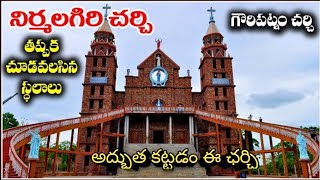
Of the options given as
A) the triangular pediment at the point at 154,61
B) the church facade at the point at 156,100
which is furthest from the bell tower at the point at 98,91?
the triangular pediment at the point at 154,61

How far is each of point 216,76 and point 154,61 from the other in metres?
7.76

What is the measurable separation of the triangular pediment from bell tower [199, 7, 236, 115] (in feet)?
12.6

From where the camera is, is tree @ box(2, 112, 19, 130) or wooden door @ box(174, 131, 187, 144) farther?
tree @ box(2, 112, 19, 130)

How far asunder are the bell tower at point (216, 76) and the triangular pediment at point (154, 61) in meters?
3.84

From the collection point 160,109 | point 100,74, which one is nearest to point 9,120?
point 100,74

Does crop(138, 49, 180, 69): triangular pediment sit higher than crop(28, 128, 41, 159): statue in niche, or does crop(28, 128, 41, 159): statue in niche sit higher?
crop(138, 49, 180, 69): triangular pediment

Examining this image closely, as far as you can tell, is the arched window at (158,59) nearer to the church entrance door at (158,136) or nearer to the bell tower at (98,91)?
the bell tower at (98,91)

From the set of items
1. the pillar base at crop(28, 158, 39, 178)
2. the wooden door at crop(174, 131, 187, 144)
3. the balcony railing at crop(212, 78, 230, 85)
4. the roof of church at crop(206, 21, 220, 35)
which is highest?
the roof of church at crop(206, 21, 220, 35)

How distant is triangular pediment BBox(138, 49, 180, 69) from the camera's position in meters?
33.0

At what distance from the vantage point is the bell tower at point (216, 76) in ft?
99.6

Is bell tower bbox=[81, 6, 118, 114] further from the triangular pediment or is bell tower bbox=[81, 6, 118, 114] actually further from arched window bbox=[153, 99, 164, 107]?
arched window bbox=[153, 99, 164, 107]

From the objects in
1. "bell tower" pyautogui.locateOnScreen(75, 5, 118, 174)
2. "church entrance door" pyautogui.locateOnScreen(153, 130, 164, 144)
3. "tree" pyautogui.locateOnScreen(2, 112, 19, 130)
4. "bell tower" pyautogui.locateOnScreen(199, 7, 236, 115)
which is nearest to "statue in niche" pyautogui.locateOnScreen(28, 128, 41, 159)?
"bell tower" pyautogui.locateOnScreen(75, 5, 118, 174)

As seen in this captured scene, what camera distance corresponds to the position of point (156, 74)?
1284 inches

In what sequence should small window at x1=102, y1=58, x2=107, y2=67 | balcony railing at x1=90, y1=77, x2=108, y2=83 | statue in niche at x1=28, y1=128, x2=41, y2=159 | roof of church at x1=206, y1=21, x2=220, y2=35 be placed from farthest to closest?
1. roof of church at x1=206, y1=21, x2=220, y2=35
2. small window at x1=102, y1=58, x2=107, y2=67
3. balcony railing at x1=90, y1=77, x2=108, y2=83
4. statue in niche at x1=28, y1=128, x2=41, y2=159
